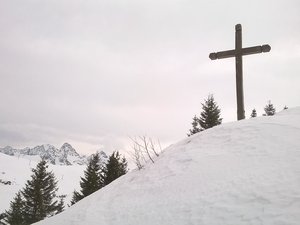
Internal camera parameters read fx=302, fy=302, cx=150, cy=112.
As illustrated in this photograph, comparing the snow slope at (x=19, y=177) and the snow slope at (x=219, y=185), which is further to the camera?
the snow slope at (x=19, y=177)

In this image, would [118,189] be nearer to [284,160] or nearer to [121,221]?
[121,221]

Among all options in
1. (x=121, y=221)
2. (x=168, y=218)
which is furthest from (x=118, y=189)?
(x=168, y=218)

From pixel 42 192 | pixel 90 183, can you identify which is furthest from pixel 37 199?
pixel 90 183

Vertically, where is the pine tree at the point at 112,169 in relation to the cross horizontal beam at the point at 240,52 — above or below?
below

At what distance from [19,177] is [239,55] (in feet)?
361

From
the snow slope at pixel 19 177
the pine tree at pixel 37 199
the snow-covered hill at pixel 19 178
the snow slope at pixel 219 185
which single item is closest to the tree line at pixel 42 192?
the pine tree at pixel 37 199

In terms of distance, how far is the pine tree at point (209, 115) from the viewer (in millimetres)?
23766

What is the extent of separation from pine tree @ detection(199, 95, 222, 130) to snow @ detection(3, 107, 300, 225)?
54.2ft

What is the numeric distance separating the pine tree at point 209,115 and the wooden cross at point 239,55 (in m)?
14.6

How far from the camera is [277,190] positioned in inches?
164

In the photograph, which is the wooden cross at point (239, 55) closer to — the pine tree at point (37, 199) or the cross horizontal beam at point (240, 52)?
the cross horizontal beam at point (240, 52)

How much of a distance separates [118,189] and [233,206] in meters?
3.06

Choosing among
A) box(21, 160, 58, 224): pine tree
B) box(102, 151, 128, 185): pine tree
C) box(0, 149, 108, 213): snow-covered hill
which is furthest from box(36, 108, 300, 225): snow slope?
box(0, 149, 108, 213): snow-covered hill

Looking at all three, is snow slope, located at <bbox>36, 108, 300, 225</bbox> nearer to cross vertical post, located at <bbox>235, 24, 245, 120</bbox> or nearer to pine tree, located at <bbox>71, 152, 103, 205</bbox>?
cross vertical post, located at <bbox>235, 24, 245, 120</bbox>
